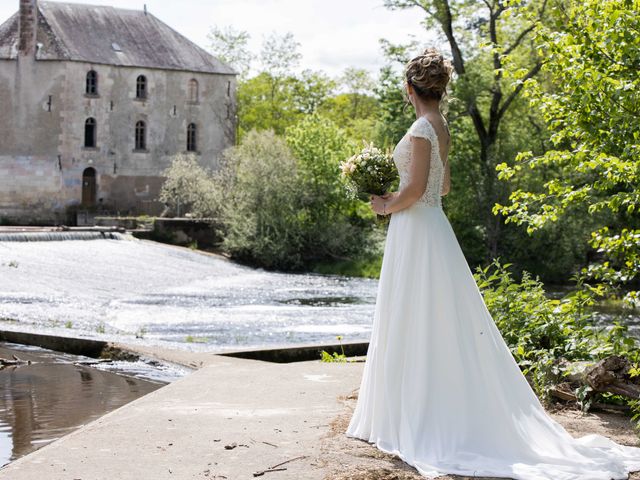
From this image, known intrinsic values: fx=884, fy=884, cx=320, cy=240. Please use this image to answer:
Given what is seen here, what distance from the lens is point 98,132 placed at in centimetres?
4616

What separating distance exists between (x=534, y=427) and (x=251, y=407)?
2267 mm

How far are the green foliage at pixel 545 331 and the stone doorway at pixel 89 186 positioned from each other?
39797 mm

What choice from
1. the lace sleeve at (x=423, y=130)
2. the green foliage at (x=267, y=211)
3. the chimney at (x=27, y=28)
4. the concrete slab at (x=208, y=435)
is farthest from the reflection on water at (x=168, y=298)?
the chimney at (x=27, y=28)

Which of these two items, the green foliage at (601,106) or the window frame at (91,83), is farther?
the window frame at (91,83)

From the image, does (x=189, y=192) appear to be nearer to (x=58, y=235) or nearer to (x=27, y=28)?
(x=58, y=235)

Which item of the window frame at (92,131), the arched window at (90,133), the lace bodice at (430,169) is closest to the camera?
the lace bodice at (430,169)

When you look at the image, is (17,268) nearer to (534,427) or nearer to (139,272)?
(139,272)

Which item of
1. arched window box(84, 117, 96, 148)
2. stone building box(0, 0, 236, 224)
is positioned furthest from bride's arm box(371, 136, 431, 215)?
arched window box(84, 117, 96, 148)

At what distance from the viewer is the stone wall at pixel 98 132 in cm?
4403

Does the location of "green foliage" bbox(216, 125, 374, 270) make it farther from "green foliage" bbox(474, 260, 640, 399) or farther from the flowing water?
"green foliage" bbox(474, 260, 640, 399)

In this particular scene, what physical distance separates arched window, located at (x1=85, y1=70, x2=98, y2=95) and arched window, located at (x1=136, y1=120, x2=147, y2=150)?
117 inches

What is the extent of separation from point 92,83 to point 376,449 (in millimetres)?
43492

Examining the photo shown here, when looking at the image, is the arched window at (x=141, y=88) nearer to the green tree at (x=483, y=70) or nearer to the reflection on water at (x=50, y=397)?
the green tree at (x=483, y=70)

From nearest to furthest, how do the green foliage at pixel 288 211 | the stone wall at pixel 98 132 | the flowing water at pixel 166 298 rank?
the flowing water at pixel 166 298 < the green foliage at pixel 288 211 < the stone wall at pixel 98 132
